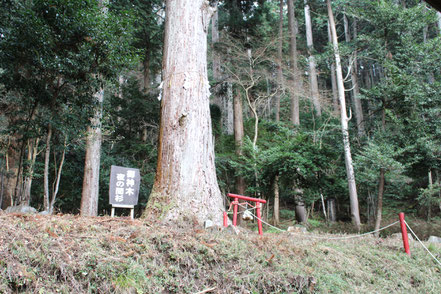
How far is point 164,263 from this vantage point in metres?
3.38

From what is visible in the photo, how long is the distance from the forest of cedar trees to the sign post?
0.92m

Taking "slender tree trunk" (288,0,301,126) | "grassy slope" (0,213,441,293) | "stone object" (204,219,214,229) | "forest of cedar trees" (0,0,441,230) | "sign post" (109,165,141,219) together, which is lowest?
"grassy slope" (0,213,441,293)

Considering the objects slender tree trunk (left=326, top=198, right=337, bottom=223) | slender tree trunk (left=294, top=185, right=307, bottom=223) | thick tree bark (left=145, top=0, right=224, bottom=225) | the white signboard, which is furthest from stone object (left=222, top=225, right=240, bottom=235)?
slender tree trunk (left=326, top=198, right=337, bottom=223)

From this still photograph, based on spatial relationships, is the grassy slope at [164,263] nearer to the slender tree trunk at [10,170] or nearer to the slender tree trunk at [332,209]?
the slender tree trunk at [10,170]

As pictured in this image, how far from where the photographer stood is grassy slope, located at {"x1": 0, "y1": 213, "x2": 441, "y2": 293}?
2750 millimetres

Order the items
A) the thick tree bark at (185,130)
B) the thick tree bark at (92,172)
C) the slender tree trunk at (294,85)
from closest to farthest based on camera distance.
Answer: the thick tree bark at (185,130)
the thick tree bark at (92,172)
the slender tree trunk at (294,85)

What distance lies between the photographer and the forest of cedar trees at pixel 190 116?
5.50 metres

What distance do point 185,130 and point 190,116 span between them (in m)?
0.26

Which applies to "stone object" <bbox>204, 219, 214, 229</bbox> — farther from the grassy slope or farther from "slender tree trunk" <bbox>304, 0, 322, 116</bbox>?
"slender tree trunk" <bbox>304, 0, 322, 116</bbox>

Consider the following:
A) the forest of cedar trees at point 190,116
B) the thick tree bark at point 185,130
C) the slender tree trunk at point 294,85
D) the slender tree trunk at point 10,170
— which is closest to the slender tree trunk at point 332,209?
the forest of cedar trees at point 190,116

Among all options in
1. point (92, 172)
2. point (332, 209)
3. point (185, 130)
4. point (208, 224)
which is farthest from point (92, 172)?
point (332, 209)

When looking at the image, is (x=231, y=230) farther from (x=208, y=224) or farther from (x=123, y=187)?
(x=123, y=187)

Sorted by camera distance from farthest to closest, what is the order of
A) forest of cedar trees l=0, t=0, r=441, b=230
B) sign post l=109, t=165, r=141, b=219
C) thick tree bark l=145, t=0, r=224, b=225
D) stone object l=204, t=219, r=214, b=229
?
sign post l=109, t=165, r=141, b=219, forest of cedar trees l=0, t=0, r=441, b=230, thick tree bark l=145, t=0, r=224, b=225, stone object l=204, t=219, r=214, b=229

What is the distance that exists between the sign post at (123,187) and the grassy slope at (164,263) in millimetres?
2130
